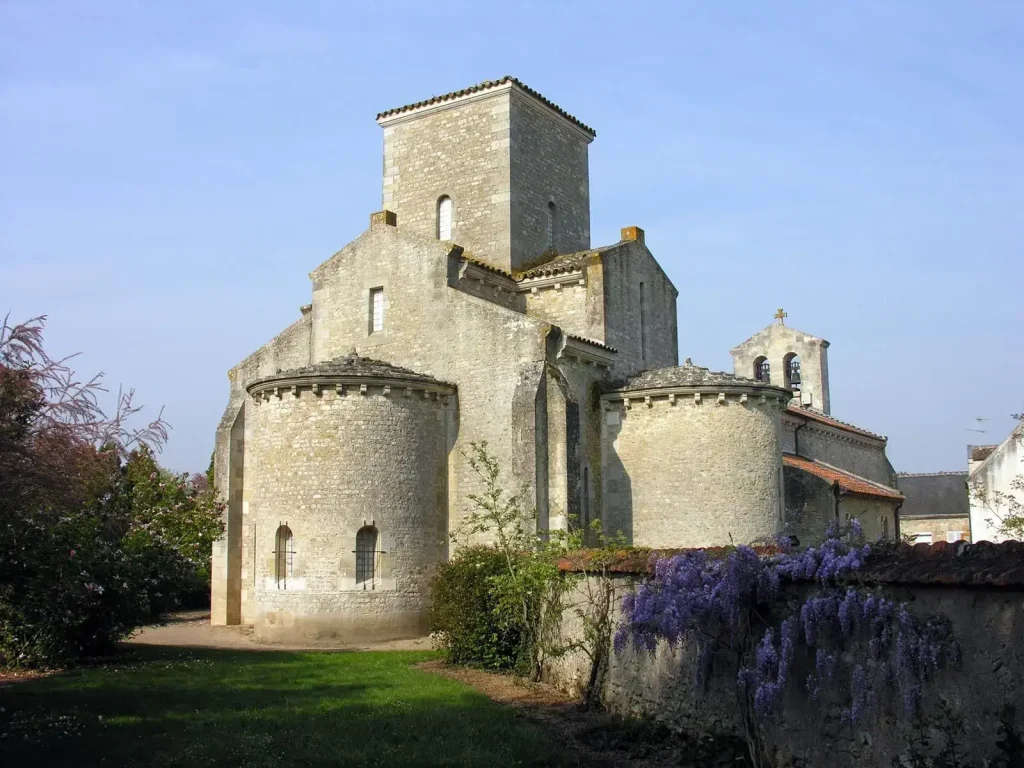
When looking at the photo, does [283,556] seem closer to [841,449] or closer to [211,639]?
[211,639]

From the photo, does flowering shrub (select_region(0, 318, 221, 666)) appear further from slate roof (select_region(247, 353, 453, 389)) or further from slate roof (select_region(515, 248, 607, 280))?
slate roof (select_region(515, 248, 607, 280))

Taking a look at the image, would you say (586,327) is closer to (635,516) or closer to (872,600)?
(635,516)

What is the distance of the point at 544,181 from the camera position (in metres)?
27.3

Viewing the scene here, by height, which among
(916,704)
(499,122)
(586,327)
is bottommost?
(916,704)

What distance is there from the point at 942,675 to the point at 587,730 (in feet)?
16.2

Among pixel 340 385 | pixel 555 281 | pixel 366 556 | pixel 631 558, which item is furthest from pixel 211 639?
pixel 631 558

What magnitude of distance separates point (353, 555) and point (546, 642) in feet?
19.9

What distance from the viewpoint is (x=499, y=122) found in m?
26.1

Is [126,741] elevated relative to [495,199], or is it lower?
lower

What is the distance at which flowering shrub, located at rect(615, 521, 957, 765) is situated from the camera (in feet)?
25.9

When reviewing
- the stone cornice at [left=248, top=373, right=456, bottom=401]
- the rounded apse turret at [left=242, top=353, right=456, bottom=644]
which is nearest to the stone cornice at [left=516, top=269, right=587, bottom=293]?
the stone cornice at [left=248, top=373, right=456, bottom=401]

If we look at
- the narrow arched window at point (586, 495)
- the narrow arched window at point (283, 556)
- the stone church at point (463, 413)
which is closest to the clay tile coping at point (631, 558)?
the stone church at point (463, 413)

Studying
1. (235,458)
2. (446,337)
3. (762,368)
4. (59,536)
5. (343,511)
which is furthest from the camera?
(762,368)

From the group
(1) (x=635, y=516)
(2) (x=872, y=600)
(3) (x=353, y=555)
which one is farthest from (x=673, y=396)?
(2) (x=872, y=600)
